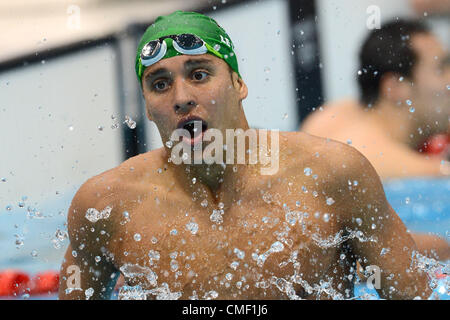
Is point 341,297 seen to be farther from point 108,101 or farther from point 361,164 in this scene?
point 108,101

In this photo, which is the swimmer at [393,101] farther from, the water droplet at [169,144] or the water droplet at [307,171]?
the water droplet at [169,144]

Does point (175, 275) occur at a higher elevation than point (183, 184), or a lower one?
lower

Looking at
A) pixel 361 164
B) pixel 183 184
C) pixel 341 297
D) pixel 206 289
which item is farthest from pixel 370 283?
pixel 183 184

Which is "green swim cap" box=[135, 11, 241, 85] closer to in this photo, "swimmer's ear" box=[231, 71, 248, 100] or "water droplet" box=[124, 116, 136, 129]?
"swimmer's ear" box=[231, 71, 248, 100]

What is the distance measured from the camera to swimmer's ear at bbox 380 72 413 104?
12.6 feet

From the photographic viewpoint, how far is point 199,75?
1575 mm

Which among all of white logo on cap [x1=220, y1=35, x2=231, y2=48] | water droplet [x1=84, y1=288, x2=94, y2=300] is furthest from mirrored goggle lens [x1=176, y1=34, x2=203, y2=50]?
water droplet [x1=84, y1=288, x2=94, y2=300]

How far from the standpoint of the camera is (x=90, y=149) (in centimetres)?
480

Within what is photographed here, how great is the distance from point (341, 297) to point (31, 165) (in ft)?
11.9

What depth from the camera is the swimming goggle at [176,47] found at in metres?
1.58

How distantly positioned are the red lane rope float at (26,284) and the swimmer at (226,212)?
150 cm

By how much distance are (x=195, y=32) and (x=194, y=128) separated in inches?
12.0

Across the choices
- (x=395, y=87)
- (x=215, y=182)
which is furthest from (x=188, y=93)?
(x=395, y=87)

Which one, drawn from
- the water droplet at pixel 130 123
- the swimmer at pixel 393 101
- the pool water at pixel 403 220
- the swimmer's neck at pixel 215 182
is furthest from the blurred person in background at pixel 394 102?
the swimmer's neck at pixel 215 182
